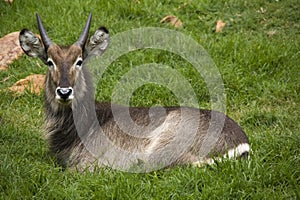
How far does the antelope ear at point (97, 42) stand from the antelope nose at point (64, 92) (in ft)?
2.04

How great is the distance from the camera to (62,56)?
16.8 feet

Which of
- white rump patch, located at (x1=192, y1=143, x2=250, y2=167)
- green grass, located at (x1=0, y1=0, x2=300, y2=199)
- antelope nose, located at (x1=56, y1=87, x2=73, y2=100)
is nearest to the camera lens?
green grass, located at (x1=0, y1=0, x2=300, y2=199)

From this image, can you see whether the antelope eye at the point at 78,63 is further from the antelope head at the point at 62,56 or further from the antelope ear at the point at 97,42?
the antelope ear at the point at 97,42

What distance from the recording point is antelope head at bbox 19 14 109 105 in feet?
16.4

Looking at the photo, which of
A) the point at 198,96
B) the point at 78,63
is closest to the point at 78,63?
the point at 78,63

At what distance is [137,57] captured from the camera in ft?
23.8

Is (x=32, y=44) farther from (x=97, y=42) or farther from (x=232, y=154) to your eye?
(x=232, y=154)

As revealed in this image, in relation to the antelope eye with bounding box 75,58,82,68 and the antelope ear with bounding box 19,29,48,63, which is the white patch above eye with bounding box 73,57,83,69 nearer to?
the antelope eye with bounding box 75,58,82,68

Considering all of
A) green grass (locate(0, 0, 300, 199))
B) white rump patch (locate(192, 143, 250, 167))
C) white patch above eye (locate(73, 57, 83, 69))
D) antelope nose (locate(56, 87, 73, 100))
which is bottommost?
green grass (locate(0, 0, 300, 199))

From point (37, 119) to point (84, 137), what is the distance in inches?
40.6

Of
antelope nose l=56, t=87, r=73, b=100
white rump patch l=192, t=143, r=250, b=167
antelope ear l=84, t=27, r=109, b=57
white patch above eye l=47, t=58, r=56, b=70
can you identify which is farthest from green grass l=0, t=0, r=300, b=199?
antelope ear l=84, t=27, r=109, b=57

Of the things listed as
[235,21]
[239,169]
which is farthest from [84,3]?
[239,169]

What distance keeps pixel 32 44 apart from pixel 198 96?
86.4 inches

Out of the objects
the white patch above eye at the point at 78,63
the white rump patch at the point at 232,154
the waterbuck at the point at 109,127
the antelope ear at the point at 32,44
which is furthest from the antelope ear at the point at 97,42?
the white rump patch at the point at 232,154
